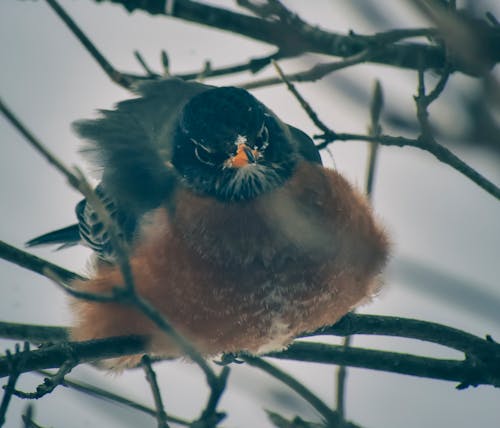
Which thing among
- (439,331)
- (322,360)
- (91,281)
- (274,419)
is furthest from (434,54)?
(91,281)

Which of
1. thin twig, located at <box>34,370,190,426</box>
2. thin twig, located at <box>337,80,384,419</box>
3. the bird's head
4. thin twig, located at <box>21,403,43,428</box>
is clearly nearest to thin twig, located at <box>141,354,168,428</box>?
thin twig, located at <box>34,370,190,426</box>

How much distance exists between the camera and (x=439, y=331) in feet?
13.3

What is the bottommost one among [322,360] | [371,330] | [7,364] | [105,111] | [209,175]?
[7,364]

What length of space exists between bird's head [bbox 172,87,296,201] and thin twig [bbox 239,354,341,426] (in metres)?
1.20

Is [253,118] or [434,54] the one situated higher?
[434,54]

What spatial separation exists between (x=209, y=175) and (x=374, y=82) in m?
1.74

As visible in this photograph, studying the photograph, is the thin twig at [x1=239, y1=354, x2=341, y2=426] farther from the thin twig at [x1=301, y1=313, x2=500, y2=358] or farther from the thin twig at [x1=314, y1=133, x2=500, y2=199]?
the thin twig at [x1=314, y1=133, x2=500, y2=199]

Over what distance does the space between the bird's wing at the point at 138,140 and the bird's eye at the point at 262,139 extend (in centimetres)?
69

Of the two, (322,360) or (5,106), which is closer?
(5,106)

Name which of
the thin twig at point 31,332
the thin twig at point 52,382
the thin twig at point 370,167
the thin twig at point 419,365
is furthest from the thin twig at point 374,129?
the thin twig at point 31,332

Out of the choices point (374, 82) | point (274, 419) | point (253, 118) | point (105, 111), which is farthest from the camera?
point (105, 111)

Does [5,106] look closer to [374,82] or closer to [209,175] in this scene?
[374,82]

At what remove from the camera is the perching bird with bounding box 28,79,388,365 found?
4.34 metres

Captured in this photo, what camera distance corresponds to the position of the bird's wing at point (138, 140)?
5.09 m
